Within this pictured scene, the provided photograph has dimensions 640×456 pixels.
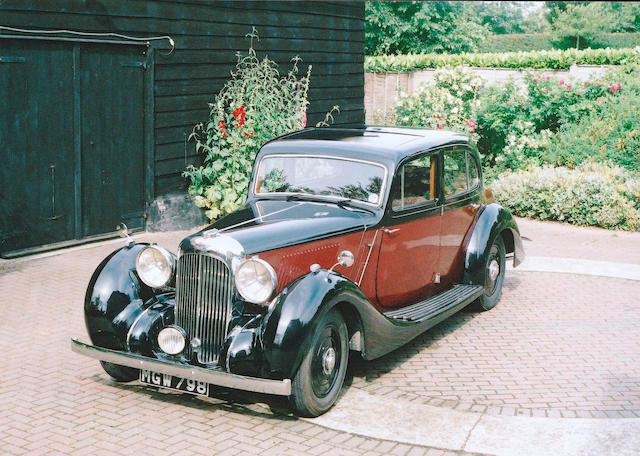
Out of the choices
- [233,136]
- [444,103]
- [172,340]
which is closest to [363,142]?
[172,340]

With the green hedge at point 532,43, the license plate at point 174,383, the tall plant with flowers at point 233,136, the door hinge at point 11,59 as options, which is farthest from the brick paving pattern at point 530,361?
the green hedge at point 532,43

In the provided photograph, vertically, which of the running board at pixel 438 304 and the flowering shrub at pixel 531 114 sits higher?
the flowering shrub at pixel 531 114

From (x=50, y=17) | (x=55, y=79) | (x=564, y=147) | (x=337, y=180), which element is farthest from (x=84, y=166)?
(x=564, y=147)

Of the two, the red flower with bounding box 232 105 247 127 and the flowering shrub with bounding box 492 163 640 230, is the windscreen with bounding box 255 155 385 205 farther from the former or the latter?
the flowering shrub with bounding box 492 163 640 230

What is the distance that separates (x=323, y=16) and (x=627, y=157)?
6.18m

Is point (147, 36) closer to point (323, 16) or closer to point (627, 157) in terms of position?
point (323, 16)

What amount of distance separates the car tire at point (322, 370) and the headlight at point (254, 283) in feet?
1.33

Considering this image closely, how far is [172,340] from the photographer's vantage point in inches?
195

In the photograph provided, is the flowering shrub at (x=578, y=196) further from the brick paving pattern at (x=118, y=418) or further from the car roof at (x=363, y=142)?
the brick paving pattern at (x=118, y=418)

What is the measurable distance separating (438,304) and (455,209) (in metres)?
1.05

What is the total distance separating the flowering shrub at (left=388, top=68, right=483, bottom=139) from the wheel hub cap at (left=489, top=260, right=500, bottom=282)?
7.62 m

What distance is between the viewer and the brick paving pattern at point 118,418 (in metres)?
4.48

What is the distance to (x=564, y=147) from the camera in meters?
14.5

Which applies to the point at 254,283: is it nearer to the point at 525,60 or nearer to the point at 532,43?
the point at 525,60
